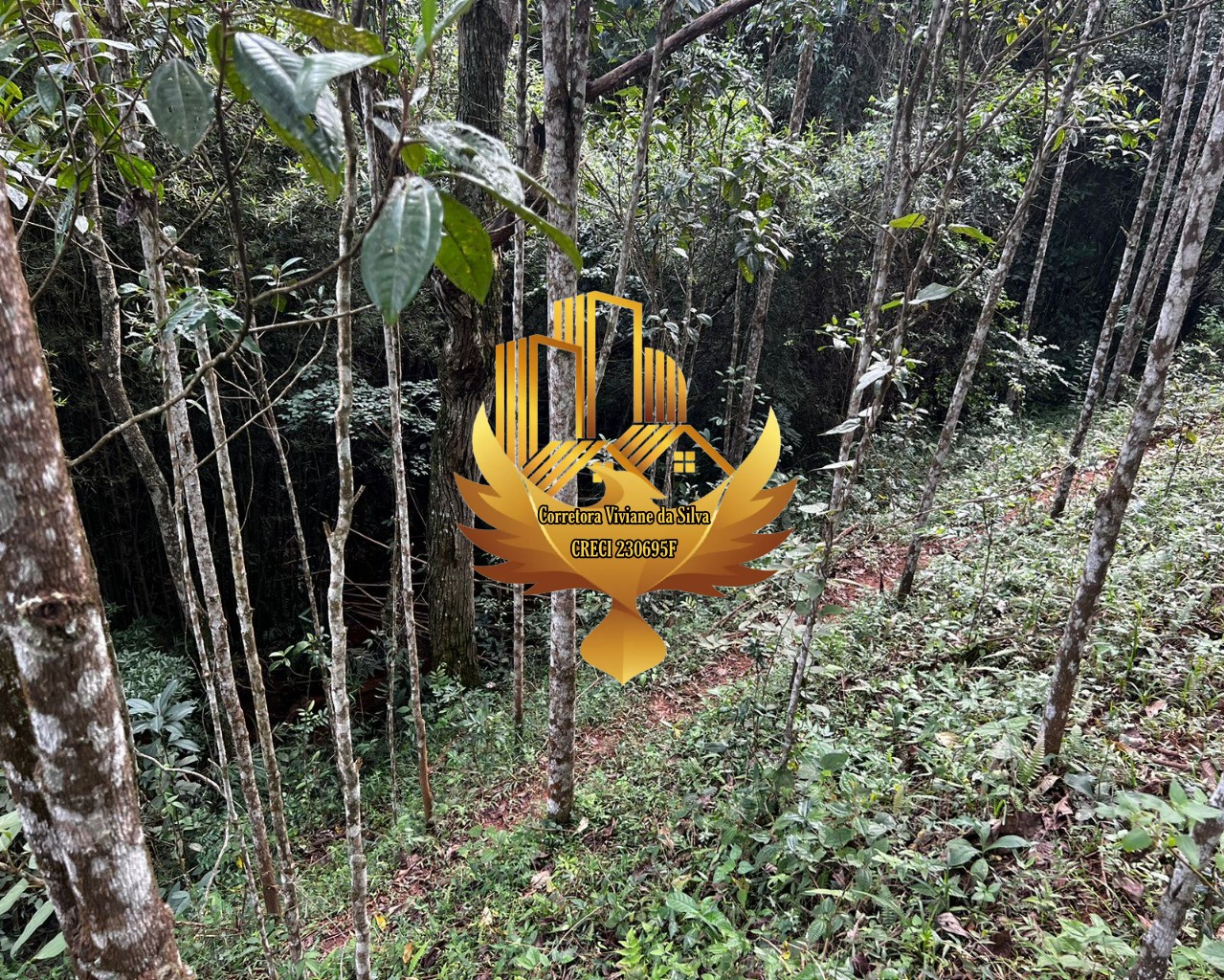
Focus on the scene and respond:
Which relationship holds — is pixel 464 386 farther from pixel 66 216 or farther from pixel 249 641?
pixel 66 216

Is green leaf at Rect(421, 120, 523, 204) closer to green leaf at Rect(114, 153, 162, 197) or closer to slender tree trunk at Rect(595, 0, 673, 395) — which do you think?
green leaf at Rect(114, 153, 162, 197)

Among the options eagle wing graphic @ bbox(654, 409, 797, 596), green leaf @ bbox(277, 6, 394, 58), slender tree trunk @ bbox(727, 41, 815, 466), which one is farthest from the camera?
slender tree trunk @ bbox(727, 41, 815, 466)

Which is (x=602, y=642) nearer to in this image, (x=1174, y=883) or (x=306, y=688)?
(x=1174, y=883)

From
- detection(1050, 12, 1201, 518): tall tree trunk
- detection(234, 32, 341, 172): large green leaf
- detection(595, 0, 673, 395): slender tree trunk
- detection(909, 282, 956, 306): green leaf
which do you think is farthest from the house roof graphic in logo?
detection(1050, 12, 1201, 518): tall tree trunk

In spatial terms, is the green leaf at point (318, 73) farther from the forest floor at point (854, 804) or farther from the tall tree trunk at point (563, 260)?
the forest floor at point (854, 804)

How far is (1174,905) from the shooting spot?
4.40 ft

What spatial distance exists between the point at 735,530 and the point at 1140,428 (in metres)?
1.39

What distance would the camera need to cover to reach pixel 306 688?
18.0 ft

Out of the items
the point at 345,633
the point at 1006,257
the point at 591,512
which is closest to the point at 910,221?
the point at 591,512

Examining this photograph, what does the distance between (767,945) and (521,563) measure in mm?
1548

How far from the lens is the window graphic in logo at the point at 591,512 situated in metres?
2.55

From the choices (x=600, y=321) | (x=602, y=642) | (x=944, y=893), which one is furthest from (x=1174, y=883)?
(x=600, y=321)

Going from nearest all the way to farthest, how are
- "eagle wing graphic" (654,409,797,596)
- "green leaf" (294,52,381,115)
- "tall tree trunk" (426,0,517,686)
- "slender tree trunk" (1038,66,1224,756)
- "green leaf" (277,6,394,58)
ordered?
"green leaf" (294,52,381,115) < "green leaf" (277,6,394,58) < "slender tree trunk" (1038,66,1224,756) < "eagle wing graphic" (654,409,797,596) < "tall tree trunk" (426,0,517,686)

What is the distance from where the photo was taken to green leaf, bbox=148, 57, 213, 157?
77 centimetres
